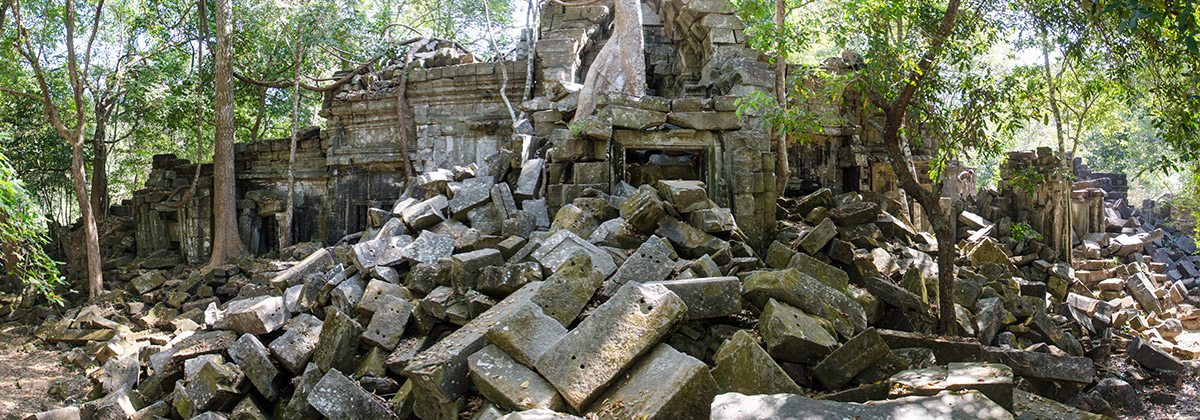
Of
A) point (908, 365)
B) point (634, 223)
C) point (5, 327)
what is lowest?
point (5, 327)

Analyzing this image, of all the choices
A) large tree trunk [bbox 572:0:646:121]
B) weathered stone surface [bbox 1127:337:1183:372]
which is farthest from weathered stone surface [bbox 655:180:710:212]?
weathered stone surface [bbox 1127:337:1183:372]

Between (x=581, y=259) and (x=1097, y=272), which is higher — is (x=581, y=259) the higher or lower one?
the higher one

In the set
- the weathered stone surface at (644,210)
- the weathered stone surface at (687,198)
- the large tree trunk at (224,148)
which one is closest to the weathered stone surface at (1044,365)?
the weathered stone surface at (687,198)

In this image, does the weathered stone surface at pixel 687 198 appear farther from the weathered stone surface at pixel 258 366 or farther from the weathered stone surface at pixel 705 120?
the weathered stone surface at pixel 258 366

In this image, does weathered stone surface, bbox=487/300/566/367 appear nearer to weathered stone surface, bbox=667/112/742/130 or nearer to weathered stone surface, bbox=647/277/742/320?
weathered stone surface, bbox=647/277/742/320

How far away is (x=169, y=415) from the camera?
15.8ft

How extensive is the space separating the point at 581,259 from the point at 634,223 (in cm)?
104

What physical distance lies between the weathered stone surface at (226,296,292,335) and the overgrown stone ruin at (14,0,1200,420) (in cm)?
2

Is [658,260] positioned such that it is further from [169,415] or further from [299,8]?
[299,8]

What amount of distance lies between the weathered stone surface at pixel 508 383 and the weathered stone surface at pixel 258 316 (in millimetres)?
2305

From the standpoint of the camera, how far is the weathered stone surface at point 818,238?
231 inches

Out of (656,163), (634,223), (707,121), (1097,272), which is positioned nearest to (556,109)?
(656,163)

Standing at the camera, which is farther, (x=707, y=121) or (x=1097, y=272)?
(x=1097, y=272)

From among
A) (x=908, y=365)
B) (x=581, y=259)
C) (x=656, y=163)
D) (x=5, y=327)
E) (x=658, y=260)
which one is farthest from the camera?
(x=5, y=327)
